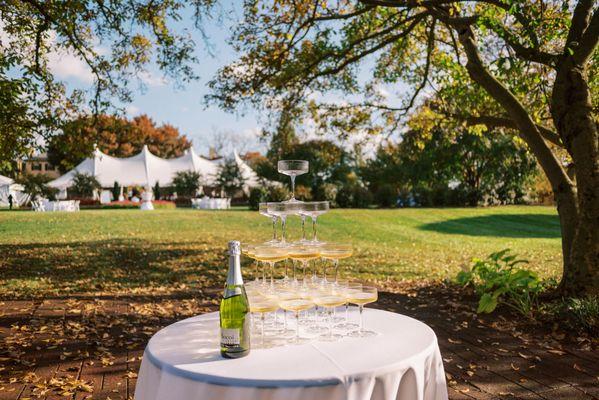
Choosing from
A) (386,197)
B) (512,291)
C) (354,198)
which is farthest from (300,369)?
(386,197)

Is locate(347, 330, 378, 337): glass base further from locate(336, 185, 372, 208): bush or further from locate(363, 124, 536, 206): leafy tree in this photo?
locate(363, 124, 536, 206): leafy tree

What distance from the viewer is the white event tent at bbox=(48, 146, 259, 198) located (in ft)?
108

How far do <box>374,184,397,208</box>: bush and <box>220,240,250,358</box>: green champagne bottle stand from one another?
24867 mm

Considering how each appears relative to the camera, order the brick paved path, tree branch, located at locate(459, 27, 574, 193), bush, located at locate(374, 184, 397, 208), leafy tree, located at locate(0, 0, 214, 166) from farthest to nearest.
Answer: bush, located at locate(374, 184, 397, 208) < leafy tree, located at locate(0, 0, 214, 166) < tree branch, located at locate(459, 27, 574, 193) < the brick paved path

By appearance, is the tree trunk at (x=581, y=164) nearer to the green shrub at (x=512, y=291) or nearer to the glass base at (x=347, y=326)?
the green shrub at (x=512, y=291)

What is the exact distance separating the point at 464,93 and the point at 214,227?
35.3 ft

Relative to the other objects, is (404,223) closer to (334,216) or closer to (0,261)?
(334,216)

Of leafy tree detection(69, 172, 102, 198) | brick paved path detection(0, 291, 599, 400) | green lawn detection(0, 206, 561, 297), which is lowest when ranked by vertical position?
brick paved path detection(0, 291, 599, 400)

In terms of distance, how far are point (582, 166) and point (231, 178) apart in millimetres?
29459

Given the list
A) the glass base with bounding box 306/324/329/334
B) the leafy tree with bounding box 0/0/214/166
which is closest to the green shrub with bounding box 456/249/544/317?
the glass base with bounding box 306/324/329/334

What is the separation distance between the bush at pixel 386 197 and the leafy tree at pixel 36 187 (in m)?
18.2

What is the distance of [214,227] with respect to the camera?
1816cm

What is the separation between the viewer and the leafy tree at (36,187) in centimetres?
2772

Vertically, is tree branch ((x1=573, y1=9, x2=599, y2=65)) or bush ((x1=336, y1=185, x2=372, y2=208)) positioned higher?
tree branch ((x1=573, y1=9, x2=599, y2=65))
